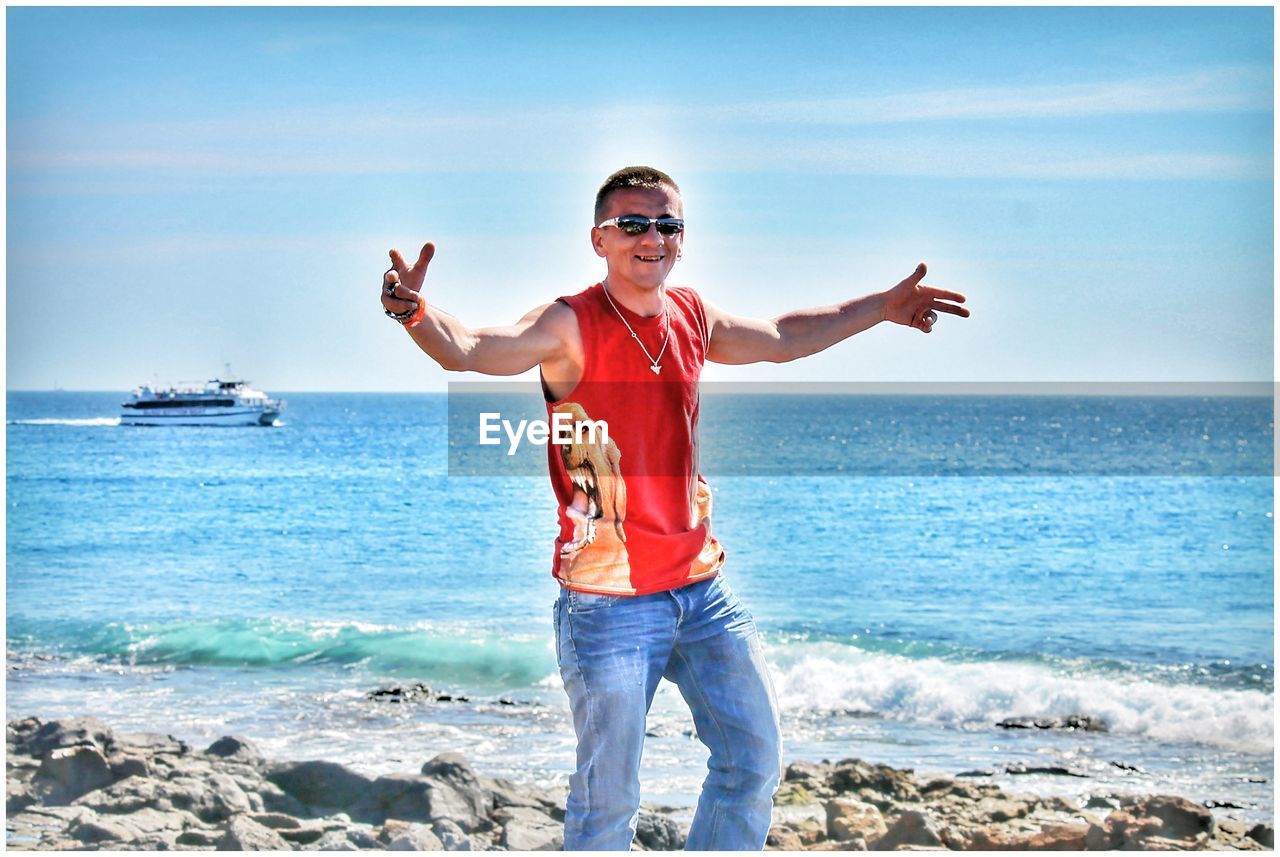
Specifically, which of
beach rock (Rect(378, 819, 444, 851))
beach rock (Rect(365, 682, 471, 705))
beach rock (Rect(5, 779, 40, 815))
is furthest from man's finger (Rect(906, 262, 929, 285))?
beach rock (Rect(365, 682, 471, 705))

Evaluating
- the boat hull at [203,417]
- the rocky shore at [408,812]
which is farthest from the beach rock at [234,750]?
the boat hull at [203,417]

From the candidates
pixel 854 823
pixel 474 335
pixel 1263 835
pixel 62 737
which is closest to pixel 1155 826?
pixel 1263 835

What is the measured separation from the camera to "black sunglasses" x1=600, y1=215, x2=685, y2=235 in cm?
344

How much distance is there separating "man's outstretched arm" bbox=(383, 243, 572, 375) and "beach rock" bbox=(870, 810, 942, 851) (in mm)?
4327

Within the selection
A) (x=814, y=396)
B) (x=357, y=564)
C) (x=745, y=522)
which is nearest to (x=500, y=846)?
(x=357, y=564)

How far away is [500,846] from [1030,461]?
47.0 metres

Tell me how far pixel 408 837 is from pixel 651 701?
319 centimetres

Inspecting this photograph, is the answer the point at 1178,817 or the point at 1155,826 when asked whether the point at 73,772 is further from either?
the point at 1178,817

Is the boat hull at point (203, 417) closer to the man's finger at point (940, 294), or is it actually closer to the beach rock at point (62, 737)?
the beach rock at point (62, 737)

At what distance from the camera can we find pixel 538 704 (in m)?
12.1

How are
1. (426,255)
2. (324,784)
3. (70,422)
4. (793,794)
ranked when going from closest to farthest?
(426,255) < (324,784) < (793,794) < (70,422)

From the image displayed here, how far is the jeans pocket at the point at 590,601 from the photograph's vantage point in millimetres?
3287

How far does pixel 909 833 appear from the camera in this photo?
671cm

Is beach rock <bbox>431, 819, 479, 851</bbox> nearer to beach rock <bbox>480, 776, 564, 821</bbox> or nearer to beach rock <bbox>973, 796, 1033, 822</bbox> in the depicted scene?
beach rock <bbox>480, 776, 564, 821</bbox>
